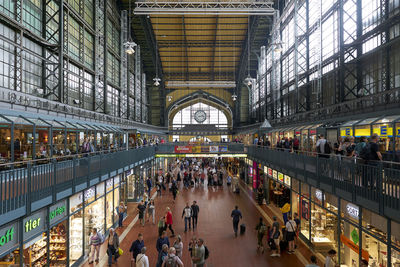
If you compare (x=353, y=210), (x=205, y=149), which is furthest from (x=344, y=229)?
(x=205, y=149)

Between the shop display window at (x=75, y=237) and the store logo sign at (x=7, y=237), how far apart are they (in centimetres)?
376

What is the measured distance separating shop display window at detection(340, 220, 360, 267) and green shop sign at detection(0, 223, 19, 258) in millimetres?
9788

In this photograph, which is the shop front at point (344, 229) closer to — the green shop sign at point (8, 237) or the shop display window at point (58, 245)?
the green shop sign at point (8, 237)

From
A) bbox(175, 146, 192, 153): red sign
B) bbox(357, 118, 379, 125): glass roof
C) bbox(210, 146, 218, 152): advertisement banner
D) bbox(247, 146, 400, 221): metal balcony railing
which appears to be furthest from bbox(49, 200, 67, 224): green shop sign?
bbox(210, 146, 218, 152): advertisement banner

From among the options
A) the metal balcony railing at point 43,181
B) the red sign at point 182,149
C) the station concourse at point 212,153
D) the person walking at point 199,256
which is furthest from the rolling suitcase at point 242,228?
the red sign at point 182,149

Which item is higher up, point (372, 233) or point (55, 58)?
point (55, 58)

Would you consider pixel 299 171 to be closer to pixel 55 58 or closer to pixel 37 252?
pixel 37 252

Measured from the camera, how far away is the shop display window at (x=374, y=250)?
7164 mm

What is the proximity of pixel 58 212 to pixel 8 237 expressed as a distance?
272 centimetres

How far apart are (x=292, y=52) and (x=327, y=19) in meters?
7.75

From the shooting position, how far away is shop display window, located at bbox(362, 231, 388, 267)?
23.5 feet

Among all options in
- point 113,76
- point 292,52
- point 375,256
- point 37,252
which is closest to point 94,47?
point 113,76

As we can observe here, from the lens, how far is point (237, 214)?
45.5ft

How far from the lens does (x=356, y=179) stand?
7.82 metres
